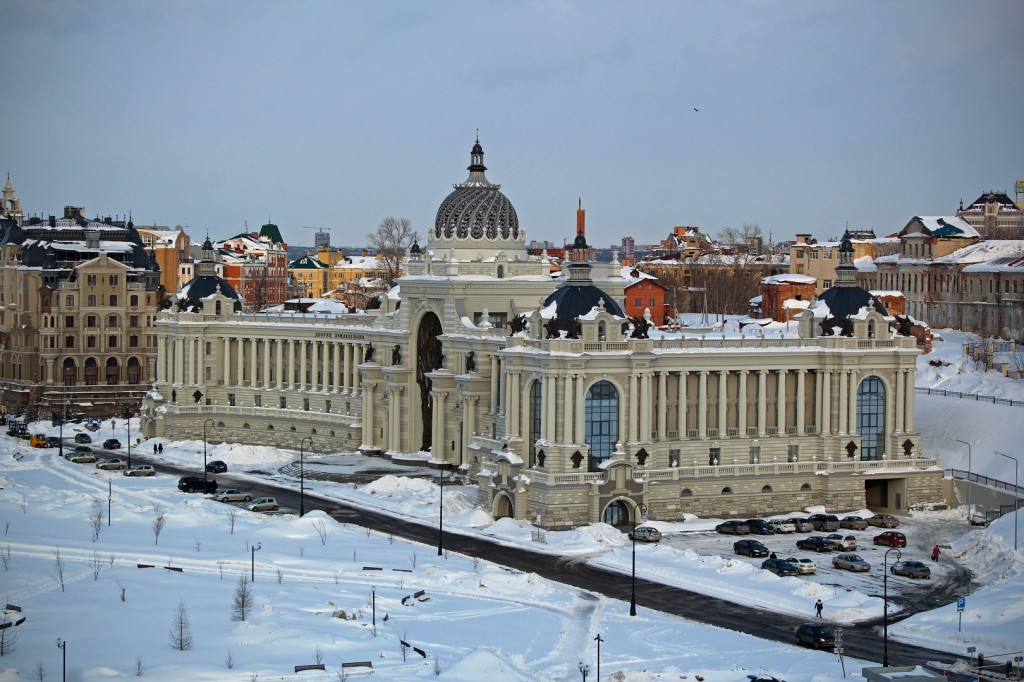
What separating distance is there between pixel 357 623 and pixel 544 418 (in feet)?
82.6

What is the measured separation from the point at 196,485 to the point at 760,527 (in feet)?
109

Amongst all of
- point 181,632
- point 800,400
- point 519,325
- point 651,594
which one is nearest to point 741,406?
point 800,400

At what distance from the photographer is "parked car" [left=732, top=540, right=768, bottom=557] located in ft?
276

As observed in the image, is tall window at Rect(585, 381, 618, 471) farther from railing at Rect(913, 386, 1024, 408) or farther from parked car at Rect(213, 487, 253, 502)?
railing at Rect(913, 386, 1024, 408)

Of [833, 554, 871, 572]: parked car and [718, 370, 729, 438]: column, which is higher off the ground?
[718, 370, 729, 438]: column

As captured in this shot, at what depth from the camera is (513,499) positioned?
92188 mm

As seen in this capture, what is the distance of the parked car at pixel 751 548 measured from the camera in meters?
84.1

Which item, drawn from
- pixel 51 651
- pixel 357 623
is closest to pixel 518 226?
pixel 357 623

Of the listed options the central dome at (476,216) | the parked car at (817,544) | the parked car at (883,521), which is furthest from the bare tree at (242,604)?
the central dome at (476,216)

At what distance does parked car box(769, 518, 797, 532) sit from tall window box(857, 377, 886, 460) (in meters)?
8.51

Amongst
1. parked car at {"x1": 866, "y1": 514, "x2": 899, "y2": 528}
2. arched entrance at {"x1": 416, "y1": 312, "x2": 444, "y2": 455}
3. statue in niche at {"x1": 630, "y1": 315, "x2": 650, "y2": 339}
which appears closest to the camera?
parked car at {"x1": 866, "y1": 514, "x2": 899, "y2": 528}

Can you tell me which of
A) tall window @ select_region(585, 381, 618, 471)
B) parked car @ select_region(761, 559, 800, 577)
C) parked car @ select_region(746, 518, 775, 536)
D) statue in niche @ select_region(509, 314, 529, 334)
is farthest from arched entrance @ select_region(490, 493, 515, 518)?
parked car @ select_region(761, 559, 800, 577)

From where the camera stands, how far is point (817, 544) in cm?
8594

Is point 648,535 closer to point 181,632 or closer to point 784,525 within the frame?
point 784,525
